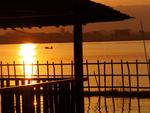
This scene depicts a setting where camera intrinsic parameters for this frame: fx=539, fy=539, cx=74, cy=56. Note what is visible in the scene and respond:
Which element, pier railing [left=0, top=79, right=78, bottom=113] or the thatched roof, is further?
the thatched roof

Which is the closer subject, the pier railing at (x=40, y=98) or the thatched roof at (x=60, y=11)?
the pier railing at (x=40, y=98)

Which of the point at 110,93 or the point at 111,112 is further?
the point at 110,93

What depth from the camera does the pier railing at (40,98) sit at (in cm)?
874

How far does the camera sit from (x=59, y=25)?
15.4 m

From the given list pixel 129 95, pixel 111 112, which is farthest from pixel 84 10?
pixel 129 95

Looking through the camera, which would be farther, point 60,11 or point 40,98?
point 60,11

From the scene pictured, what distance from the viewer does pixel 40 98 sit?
995 centimetres

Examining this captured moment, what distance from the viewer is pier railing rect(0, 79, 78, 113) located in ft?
28.7

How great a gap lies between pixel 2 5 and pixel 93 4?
215 cm

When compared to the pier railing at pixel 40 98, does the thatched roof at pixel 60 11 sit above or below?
above

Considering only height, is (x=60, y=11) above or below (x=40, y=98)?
above

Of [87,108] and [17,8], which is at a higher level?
[17,8]

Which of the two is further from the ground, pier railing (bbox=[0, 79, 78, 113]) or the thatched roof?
the thatched roof

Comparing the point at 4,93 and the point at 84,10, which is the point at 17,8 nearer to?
the point at 84,10
